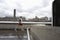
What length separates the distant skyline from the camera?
890 centimetres

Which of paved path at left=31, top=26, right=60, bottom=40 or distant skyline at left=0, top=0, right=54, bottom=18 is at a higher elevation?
distant skyline at left=0, top=0, right=54, bottom=18

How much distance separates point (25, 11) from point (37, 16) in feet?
3.23

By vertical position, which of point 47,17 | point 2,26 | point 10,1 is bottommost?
point 2,26

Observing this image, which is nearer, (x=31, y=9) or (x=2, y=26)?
(x=2, y=26)

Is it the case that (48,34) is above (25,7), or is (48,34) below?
below

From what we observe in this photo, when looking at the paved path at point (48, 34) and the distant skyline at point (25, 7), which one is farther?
the distant skyline at point (25, 7)

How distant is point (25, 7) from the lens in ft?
29.8

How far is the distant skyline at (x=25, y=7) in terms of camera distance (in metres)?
8.90

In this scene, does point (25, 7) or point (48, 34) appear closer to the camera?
point (48, 34)

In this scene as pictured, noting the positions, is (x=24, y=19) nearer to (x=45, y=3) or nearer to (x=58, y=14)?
(x=45, y=3)

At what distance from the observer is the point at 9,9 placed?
8859mm

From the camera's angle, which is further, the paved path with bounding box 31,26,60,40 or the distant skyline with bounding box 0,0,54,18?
the distant skyline with bounding box 0,0,54,18

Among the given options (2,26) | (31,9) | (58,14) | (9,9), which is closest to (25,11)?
(31,9)

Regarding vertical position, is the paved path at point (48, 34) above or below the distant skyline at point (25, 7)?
below
